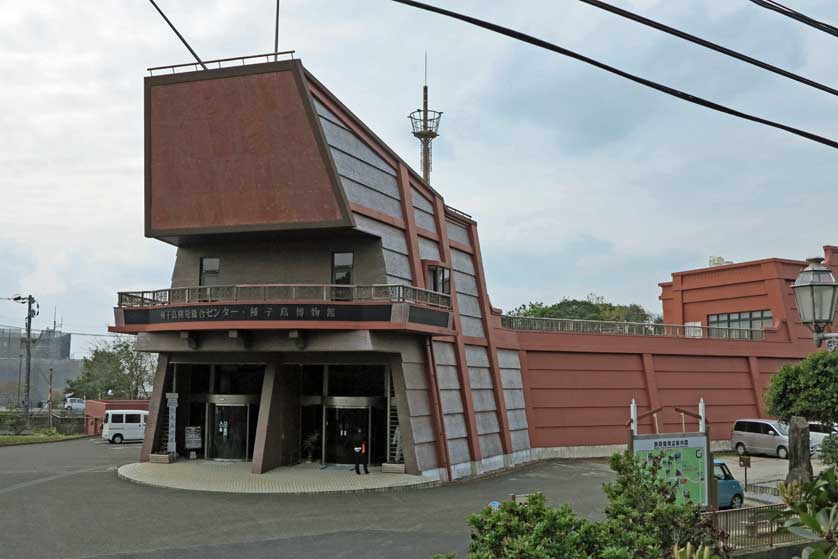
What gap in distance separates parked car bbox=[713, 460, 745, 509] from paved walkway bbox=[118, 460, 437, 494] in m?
9.76

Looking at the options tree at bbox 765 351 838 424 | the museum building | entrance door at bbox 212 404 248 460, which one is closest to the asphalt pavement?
the museum building

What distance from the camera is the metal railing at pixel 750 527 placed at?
595 inches

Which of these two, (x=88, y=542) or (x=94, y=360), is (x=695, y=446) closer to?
(x=88, y=542)

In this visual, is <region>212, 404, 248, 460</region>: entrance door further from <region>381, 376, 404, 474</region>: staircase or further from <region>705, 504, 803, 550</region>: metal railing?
<region>705, 504, 803, 550</region>: metal railing

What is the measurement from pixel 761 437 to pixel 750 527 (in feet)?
82.8

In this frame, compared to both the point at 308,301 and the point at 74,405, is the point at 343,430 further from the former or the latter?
the point at 74,405

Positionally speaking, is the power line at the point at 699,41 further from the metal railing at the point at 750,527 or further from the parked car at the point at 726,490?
the parked car at the point at 726,490

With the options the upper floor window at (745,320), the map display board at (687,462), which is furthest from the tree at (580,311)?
the map display board at (687,462)

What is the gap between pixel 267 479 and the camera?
26609 millimetres

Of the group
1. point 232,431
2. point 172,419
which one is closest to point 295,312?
point 232,431

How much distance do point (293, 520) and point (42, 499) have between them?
8.65m

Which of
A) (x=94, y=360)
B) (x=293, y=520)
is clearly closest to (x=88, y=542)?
(x=293, y=520)

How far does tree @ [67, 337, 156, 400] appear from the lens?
67.6 m

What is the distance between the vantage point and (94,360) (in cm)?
7425
